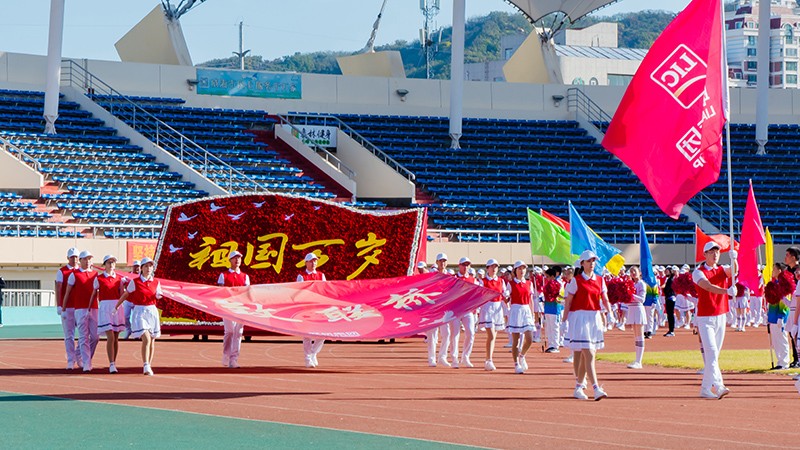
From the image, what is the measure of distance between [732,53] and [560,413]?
536 ft

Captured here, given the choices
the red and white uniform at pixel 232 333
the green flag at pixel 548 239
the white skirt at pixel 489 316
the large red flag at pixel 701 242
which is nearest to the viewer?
the red and white uniform at pixel 232 333

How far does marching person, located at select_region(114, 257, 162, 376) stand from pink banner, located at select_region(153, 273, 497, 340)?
1.25 feet

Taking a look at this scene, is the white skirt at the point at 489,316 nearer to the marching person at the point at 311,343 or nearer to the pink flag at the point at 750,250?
the marching person at the point at 311,343

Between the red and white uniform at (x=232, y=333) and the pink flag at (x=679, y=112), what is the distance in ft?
23.4

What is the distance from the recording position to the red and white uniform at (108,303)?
67.1 ft

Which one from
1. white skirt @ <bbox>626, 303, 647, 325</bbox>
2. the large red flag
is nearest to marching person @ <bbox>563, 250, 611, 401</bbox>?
white skirt @ <bbox>626, 303, 647, 325</bbox>

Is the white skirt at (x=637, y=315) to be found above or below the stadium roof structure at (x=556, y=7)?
below

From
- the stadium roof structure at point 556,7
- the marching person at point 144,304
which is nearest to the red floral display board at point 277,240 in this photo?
the marching person at point 144,304

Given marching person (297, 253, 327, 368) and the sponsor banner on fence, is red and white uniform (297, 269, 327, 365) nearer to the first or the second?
marching person (297, 253, 327, 368)

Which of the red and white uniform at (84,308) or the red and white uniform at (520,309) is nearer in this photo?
the red and white uniform at (84,308)

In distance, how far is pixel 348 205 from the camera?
132ft

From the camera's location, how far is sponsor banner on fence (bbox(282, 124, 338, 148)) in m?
53.1

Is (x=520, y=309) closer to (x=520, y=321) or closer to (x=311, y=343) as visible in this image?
(x=520, y=321)

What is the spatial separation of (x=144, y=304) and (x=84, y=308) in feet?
4.31
